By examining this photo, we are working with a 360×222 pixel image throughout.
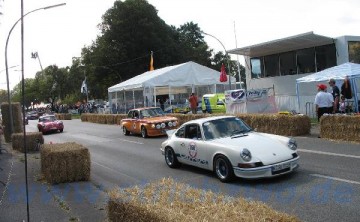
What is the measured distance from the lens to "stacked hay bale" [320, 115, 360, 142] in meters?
12.8

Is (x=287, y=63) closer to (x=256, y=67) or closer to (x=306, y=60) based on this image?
(x=306, y=60)

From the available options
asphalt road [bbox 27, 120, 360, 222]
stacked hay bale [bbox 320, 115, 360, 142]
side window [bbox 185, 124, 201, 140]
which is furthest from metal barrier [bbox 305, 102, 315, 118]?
side window [bbox 185, 124, 201, 140]

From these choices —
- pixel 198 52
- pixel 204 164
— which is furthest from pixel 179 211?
pixel 198 52

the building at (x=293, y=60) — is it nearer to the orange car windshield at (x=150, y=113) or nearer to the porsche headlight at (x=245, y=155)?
the orange car windshield at (x=150, y=113)

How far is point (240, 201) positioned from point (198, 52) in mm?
83194

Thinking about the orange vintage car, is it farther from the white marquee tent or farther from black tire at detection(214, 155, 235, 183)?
black tire at detection(214, 155, 235, 183)

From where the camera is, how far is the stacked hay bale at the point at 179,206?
3.48 m

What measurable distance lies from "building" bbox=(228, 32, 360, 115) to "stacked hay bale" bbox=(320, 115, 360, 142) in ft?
24.9

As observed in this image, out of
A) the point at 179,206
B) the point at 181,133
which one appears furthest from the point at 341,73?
the point at 179,206

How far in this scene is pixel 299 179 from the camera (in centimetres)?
833

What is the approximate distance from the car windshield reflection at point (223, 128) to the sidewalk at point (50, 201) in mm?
2804

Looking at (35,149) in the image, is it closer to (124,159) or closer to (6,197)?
(124,159)

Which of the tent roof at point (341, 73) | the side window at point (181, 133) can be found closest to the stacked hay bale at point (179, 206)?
the side window at point (181, 133)

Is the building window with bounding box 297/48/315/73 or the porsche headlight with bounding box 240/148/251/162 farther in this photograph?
the building window with bounding box 297/48/315/73
